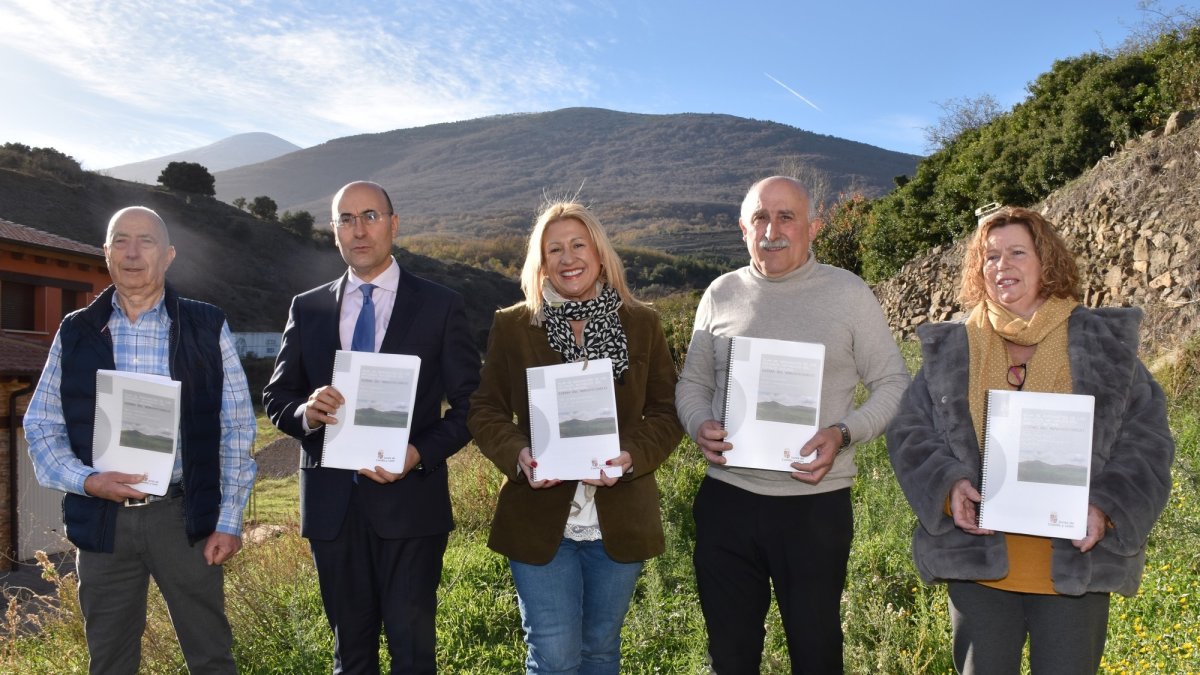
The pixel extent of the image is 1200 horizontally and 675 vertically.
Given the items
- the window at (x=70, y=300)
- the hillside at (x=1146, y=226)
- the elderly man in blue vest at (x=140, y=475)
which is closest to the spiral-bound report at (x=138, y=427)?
the elderly man in blue vest at (x=140, y=475)

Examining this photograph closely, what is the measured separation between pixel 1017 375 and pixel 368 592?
8.00 feet

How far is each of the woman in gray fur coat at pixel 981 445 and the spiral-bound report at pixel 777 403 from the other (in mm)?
305

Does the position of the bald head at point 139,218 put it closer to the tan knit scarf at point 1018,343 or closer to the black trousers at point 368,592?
the black trousers at point 368,592

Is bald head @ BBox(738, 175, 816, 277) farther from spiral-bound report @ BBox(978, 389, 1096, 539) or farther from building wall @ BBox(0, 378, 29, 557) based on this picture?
building wall @ BBox(0, 378, 29, 557)

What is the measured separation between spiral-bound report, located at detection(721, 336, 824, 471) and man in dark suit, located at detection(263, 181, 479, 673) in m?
1.08

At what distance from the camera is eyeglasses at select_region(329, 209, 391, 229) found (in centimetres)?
320

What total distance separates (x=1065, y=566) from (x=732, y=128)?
147m

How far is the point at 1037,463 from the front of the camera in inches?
96.6

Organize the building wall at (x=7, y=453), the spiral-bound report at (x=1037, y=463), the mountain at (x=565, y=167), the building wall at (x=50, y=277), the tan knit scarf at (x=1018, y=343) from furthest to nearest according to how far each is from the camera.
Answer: the mountain at (x=565, y=167)
the building wall at (x=50, y=277)
the building wall at (x=7, y=453)
the tan knit scarf at (x=1018, y=343)
the spiral-bound report at (x=1037, y=463)

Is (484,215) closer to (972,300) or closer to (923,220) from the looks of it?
(923,220)

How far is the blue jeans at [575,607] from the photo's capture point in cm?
297

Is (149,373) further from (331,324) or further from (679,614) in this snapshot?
(679,614)

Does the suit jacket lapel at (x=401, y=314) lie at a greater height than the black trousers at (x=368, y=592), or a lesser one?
greater

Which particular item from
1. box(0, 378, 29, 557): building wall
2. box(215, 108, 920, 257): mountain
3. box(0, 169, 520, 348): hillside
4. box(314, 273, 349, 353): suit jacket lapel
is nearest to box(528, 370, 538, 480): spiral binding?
box(314, 273, 349, 353): suit jacket lapel
